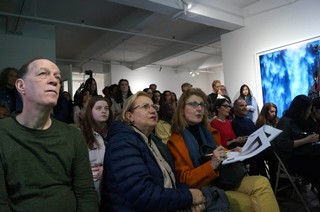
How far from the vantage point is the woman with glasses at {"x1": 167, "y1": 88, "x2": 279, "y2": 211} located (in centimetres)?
161

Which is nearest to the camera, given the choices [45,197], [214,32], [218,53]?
[45,197]

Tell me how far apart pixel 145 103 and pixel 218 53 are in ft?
27.6

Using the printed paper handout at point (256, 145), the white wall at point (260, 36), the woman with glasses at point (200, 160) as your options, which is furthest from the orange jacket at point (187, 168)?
the white wall at point (260, 36)

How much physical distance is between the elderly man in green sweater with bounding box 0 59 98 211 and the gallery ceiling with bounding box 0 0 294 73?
10.6 feet

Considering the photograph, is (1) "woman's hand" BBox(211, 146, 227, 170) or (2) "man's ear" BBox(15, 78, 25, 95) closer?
(2) "man's ear" BBox(15, 78, 25, 95)

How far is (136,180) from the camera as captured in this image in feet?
4.11

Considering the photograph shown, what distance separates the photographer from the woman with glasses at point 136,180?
1261 mm

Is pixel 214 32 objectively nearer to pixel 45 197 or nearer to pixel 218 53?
pixel 218 53

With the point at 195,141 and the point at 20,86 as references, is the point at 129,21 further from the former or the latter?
the point at 20,86

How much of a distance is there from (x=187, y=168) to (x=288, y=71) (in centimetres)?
407

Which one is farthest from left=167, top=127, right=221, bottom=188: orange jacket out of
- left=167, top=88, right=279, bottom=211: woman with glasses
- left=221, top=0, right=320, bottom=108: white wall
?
left=221, top=0, right=320, bottom=108: white wall

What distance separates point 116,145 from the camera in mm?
1354

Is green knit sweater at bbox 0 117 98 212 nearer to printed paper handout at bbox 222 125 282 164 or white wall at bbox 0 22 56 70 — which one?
printed paper handout at bbox 222 125 282 164

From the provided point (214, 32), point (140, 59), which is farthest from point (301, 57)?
point (140, 59)
